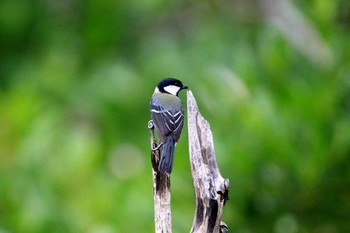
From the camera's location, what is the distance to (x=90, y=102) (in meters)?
11.1

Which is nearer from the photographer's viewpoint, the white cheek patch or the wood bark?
the wood bark

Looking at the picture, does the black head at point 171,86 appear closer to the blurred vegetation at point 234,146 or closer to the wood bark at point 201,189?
the wood bark at point 201,189

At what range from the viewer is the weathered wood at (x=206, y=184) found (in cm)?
455

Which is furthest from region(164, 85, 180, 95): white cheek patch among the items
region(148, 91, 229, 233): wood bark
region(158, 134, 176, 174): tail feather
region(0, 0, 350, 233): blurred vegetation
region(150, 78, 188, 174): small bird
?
region(0, 0, 350, 233): blurred vegetation

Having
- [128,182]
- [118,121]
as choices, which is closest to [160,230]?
[128,182]

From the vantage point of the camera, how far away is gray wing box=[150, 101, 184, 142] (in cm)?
517

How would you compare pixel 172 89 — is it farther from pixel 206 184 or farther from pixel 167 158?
pixel 206 184

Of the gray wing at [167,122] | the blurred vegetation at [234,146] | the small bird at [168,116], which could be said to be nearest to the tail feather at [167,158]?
the small bird at [168,116]

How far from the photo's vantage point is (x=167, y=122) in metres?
5.21

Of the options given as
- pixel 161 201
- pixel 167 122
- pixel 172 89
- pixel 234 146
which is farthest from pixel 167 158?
pixel 234 146

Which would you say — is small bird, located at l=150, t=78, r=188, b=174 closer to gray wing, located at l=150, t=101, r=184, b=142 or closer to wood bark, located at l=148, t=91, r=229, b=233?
gray wing, located at l=150, t=101, r=184, b=142

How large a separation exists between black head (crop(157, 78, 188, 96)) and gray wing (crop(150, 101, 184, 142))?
0.88 ft

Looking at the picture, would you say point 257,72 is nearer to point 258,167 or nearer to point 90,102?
point 258,167

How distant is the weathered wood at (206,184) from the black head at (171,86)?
0.84m
